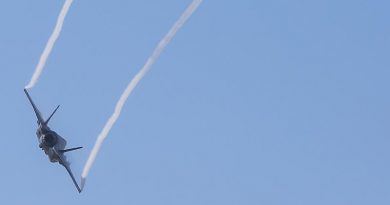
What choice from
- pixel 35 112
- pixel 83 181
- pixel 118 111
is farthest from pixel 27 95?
pixel 118 111

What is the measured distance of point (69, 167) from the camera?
12156 centimetres

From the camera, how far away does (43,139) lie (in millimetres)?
117312

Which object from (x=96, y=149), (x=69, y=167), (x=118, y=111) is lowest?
(x=69, y=167)

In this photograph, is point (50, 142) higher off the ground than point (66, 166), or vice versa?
point (50, 142)

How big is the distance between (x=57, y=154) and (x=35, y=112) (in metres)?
5.84

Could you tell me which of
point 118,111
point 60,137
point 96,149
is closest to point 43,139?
point 60,137

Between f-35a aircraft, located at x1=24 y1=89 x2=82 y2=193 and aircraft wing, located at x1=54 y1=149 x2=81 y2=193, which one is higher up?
f-35a aircraft, located at x1=24 y1=89 x2=82 y2=193

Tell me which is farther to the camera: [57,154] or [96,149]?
[57,154]

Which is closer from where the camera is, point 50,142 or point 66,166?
point 50,142

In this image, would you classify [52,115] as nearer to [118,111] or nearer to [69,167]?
[69,167]

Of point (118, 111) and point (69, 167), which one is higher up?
point (118, 111)

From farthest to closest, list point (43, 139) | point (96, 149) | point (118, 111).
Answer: point (43, 139), point (96, 149), point (118, 111)

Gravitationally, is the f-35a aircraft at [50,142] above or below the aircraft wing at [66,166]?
above

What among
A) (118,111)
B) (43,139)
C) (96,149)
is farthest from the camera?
(43,139)
